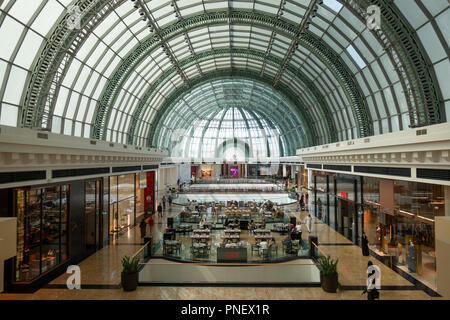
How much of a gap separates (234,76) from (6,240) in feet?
122

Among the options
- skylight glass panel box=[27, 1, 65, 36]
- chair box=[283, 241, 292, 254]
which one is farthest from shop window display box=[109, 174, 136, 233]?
chair box=[283, 241, 292, 254]

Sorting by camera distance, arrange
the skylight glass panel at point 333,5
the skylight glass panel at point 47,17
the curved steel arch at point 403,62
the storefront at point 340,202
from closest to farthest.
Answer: the curved steel arch at point 403,62
the skylight glass panel at point 47,17
the skylight glass panel at point 333,5
the storefront at point 340,202

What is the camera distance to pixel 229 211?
89.9 ft

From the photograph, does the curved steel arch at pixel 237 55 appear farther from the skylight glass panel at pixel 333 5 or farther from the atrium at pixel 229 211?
the skylight glass panel at pixel 333 5

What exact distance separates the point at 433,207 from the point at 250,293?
8.16 meters

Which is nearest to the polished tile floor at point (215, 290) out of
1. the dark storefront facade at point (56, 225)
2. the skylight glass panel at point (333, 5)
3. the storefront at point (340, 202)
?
the dark storefront facade at point (56, 225)

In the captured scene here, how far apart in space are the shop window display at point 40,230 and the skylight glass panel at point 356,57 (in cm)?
1989

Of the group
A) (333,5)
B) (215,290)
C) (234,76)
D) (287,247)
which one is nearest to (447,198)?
(287,247)

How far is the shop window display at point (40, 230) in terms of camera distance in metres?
11.3

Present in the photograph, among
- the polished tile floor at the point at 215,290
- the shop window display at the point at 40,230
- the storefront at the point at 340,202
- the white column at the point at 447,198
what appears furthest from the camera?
the storefront at the point at 340,202

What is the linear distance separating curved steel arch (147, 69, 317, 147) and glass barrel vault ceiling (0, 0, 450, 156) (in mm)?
134

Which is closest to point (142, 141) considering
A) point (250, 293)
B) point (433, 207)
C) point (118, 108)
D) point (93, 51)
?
point (118, 108)

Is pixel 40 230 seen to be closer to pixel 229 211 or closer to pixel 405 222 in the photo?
pixel 405 222
